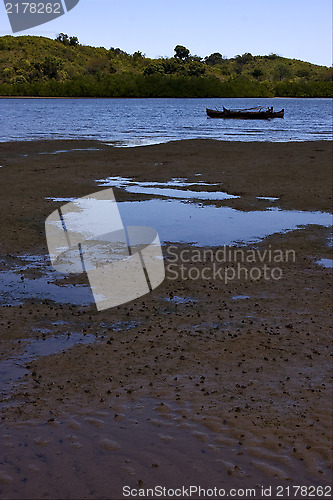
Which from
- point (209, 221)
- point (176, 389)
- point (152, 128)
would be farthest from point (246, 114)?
point (176, 389)

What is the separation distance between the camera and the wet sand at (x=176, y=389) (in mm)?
3994

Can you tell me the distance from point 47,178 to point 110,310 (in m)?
11.8

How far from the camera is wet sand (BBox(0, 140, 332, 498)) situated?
399 centimetres

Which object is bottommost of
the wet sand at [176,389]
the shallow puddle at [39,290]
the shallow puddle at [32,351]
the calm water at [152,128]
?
the wet sand at [176,389]

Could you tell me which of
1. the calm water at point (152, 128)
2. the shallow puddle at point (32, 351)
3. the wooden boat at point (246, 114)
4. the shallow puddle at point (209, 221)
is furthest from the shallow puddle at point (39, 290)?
the wooden boat at point (246, 114)

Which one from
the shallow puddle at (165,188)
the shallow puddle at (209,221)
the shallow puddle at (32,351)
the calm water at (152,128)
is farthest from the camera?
the calm water at (152,128)

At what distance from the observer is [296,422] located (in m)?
4.66

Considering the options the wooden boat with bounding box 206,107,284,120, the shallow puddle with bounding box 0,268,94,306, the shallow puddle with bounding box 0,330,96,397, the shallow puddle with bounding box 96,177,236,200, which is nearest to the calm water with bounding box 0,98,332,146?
the wooden boat with bounding box 206,107,284,120

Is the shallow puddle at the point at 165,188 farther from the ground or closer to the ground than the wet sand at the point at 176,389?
farther from the ground

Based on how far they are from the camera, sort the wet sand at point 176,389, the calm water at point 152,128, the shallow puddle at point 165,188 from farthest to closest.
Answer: the calm water at point 152,128, the shallow puddle at point 165,188, the wet sand at point 176,389

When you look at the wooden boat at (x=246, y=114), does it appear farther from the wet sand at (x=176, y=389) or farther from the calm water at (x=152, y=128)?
the wet sand at (x=176, y=389)

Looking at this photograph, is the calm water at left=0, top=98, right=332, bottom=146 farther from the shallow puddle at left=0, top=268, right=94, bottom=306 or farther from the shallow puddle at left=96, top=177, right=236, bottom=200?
the shallow puddle at left=0, top=268, right=94, bottom=306

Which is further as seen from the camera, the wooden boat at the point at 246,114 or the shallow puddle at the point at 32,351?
the wooden boat at the point at 246,114

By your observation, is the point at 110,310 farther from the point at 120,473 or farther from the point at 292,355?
the point at 120,473
